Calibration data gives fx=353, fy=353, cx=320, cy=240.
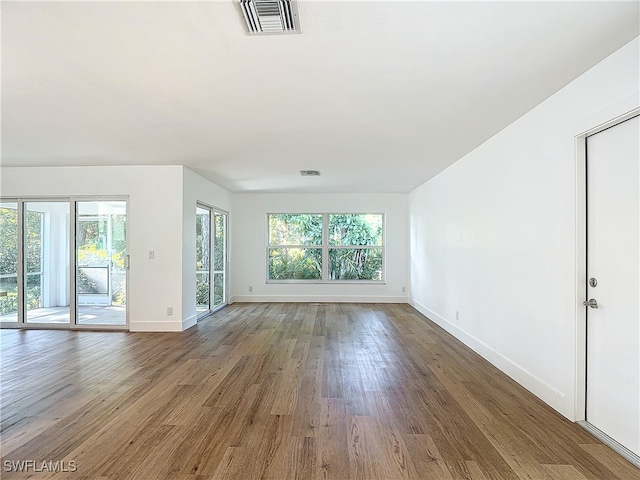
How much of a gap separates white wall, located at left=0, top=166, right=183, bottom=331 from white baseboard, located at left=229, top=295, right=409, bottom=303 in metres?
2.73

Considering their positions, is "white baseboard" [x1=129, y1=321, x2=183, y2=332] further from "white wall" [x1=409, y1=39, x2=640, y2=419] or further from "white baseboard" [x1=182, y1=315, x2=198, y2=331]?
"white wall" [x1=409, y1=39, x2=640, y2=419]

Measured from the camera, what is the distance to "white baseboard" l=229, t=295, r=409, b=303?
304 inches

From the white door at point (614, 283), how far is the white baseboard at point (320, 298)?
5397mm

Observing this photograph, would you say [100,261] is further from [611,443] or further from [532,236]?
[611,443]

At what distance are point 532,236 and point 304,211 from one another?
537 cm

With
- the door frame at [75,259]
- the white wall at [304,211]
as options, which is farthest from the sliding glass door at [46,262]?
the white wall at [304,211]

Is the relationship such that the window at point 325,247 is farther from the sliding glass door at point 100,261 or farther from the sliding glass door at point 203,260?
the sliding glass door at point 100,261

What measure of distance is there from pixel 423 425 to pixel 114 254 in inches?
191

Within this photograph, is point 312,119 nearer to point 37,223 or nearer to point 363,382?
point 363,382

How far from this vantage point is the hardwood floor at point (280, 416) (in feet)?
6.28

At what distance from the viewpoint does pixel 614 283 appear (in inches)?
85.0

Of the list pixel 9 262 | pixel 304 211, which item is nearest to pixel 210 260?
pixel 304 211

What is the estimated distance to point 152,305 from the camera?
16.7 ft

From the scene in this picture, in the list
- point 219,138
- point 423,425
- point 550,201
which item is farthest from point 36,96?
point 550,201
